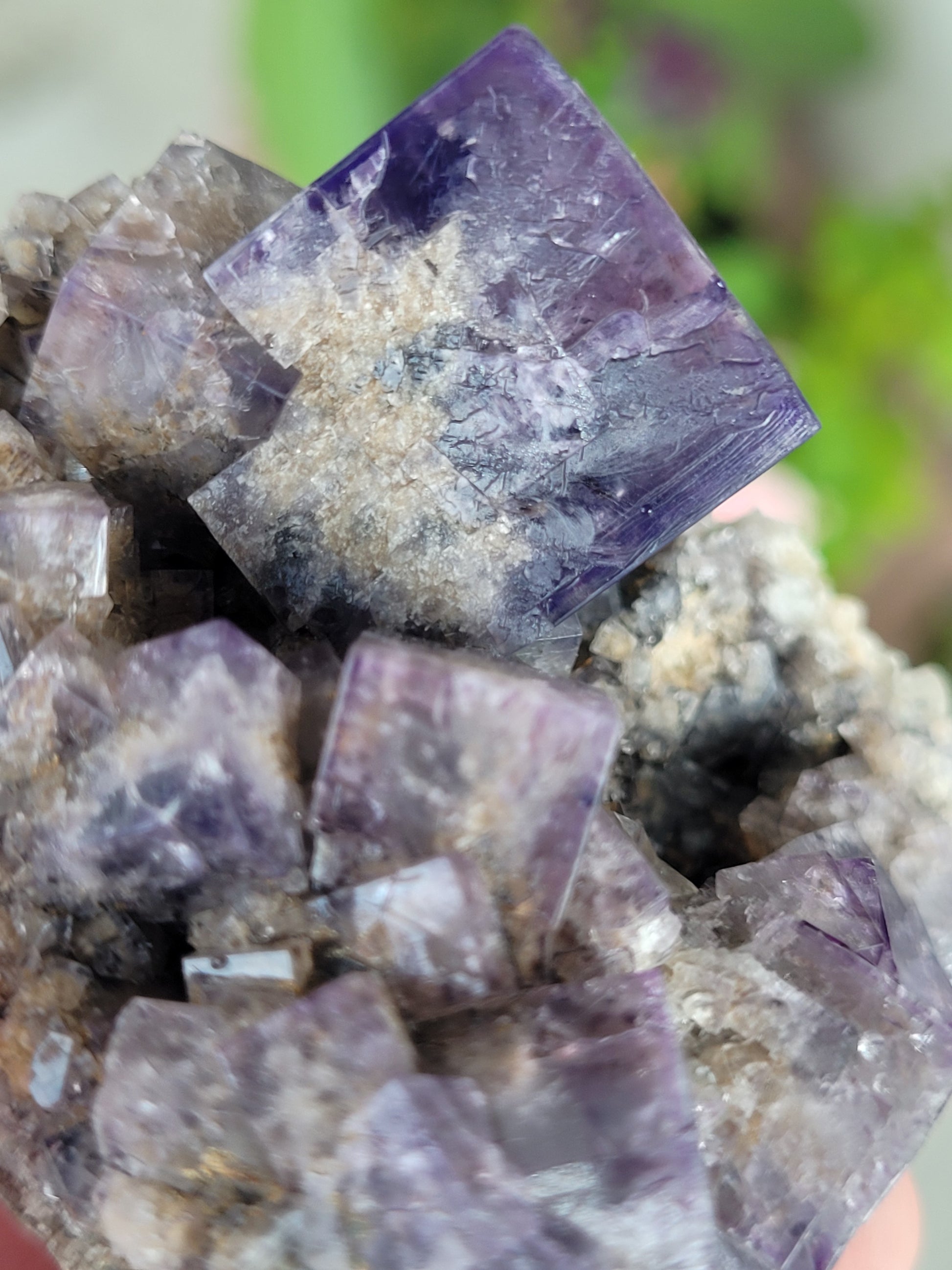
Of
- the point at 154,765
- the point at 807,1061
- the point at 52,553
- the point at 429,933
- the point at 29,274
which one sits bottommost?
the point at 807,1061

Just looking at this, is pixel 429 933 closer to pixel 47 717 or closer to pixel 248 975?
pixel 248 975

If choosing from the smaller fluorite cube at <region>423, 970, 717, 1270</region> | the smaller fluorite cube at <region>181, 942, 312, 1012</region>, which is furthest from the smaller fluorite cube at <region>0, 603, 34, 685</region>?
the smaller fluorite cube at <region>423, 970, 717, 1270</region>

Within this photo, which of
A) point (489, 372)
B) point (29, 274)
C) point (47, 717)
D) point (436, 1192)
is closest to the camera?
point (436, 1192)

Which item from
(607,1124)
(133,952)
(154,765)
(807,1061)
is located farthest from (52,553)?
(807,1061)

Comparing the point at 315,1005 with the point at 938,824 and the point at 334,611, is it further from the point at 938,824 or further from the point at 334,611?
the point at 938,824

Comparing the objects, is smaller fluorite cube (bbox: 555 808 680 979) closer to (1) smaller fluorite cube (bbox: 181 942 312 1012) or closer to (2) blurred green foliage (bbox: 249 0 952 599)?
(1) smaller fluorite cube (bbox: 181 942 312 1012)

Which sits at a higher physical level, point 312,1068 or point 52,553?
point 52,553

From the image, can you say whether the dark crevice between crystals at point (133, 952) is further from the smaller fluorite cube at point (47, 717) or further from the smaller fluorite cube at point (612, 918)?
the smaller fluorite cube at point (612, 918)
